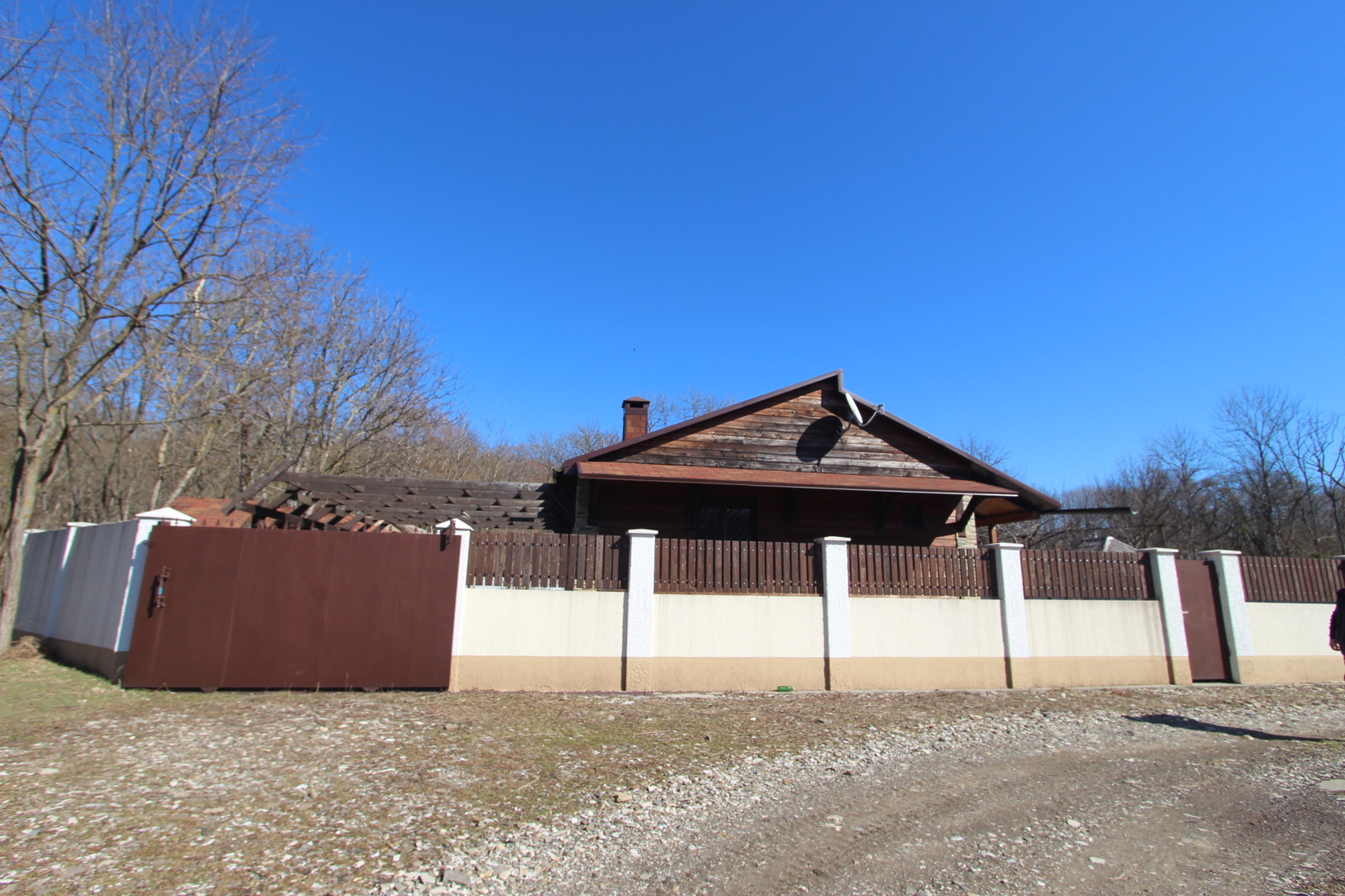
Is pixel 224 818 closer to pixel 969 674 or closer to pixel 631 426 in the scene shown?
pixel 969 674

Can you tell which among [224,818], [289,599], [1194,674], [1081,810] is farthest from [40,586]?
[1194,674]

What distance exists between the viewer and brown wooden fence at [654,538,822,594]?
31.8ft

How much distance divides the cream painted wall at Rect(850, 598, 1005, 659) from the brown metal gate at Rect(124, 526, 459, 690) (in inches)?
227

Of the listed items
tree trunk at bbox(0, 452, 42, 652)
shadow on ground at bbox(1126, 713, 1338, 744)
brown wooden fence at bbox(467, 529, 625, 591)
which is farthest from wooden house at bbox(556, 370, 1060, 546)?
tree trunk at bbox(0, 452, 42, 652)

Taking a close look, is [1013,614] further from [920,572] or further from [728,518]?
[728,518]

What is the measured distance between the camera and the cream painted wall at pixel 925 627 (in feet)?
32.9

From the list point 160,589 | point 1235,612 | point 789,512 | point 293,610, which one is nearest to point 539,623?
point 293,610

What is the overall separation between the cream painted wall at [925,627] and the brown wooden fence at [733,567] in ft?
2.84

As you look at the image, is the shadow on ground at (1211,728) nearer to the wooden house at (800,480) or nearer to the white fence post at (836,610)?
the white fence post at (836,610)

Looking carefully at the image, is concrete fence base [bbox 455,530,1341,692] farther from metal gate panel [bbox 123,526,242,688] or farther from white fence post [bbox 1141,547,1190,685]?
metal gate panel [bbox 123,526,242,688]

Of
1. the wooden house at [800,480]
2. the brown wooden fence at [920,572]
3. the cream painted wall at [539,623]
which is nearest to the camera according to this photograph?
the cream painted wall at [539,623]

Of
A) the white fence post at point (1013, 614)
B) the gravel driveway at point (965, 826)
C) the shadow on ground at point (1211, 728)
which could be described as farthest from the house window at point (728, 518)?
the shadow on ground at point (1211, 728)

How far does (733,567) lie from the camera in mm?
9945

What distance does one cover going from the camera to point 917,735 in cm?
733
